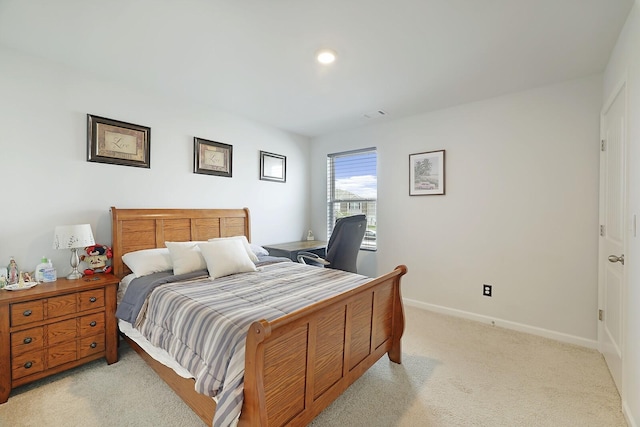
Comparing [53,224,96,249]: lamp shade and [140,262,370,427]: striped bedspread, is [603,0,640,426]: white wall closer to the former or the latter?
[140,262,370,427]: striped bedspread

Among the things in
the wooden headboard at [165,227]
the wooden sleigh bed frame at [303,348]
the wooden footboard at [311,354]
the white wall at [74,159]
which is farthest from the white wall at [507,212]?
the white wall at [74,159]

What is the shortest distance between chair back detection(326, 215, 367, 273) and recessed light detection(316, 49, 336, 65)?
1.43 m

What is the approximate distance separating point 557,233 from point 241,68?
335 cm

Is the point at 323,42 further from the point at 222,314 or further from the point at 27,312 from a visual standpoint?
the point at 27,312

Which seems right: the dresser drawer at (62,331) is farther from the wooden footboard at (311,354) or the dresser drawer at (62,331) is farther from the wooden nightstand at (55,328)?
the wooden footboard at (311,354)

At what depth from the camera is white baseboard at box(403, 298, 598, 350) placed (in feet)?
8.57

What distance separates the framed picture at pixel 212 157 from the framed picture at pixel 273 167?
0.51 metres

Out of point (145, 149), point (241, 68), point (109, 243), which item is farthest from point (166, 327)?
point (241, 68)

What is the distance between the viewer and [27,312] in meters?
1.91

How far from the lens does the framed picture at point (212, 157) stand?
10.8ft

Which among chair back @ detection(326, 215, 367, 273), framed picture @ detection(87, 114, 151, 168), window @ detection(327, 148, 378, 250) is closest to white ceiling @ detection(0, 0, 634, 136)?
framed picture @ detection(87, 114, 151, 168)

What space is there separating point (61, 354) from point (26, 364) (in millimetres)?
180

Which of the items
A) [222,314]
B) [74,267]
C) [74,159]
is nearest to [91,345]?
[74,267]

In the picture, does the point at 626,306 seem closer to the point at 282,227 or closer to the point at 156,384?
the point at 156,384
